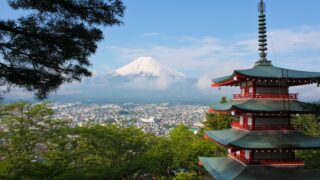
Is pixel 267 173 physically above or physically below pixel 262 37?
below

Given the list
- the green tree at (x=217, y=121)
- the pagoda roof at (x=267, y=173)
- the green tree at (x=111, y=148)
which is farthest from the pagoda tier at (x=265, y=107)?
the green tree at (x=217, y=121)

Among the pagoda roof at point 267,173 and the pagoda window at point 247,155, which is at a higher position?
the pagoda window at point 247,155

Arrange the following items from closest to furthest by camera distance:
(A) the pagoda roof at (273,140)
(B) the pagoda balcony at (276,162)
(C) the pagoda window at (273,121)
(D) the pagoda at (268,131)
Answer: (A) the pagoda roof at (273,140) → (D) the pagoda at (268,131) → (B) the pagoda balcony at (276,162) → (C) the pagoda window at (273,121)

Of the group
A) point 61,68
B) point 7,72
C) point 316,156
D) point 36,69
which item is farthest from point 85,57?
point 316,156

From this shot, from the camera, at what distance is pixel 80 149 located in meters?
22.4

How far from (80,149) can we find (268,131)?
13531mm

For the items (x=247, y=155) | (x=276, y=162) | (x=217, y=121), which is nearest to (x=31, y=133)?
A: (x=247, y=155)

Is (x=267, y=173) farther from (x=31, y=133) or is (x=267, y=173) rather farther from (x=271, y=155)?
(x=31, y=133)

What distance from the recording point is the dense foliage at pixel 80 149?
664 inches

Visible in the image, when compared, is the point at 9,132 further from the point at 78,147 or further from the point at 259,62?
the point at 259,62

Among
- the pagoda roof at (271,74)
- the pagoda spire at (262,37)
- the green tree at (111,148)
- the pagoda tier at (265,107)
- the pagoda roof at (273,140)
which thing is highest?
the pagoda spire at (262,37)

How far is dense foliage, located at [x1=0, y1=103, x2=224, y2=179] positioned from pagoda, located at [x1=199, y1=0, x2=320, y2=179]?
6.57 meters

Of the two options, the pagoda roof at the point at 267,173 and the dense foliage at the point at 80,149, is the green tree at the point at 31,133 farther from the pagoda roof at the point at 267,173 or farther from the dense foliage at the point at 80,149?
the pagoda roof at the point at 267,173

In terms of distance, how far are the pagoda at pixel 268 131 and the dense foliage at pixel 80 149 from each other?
21.6 ft
